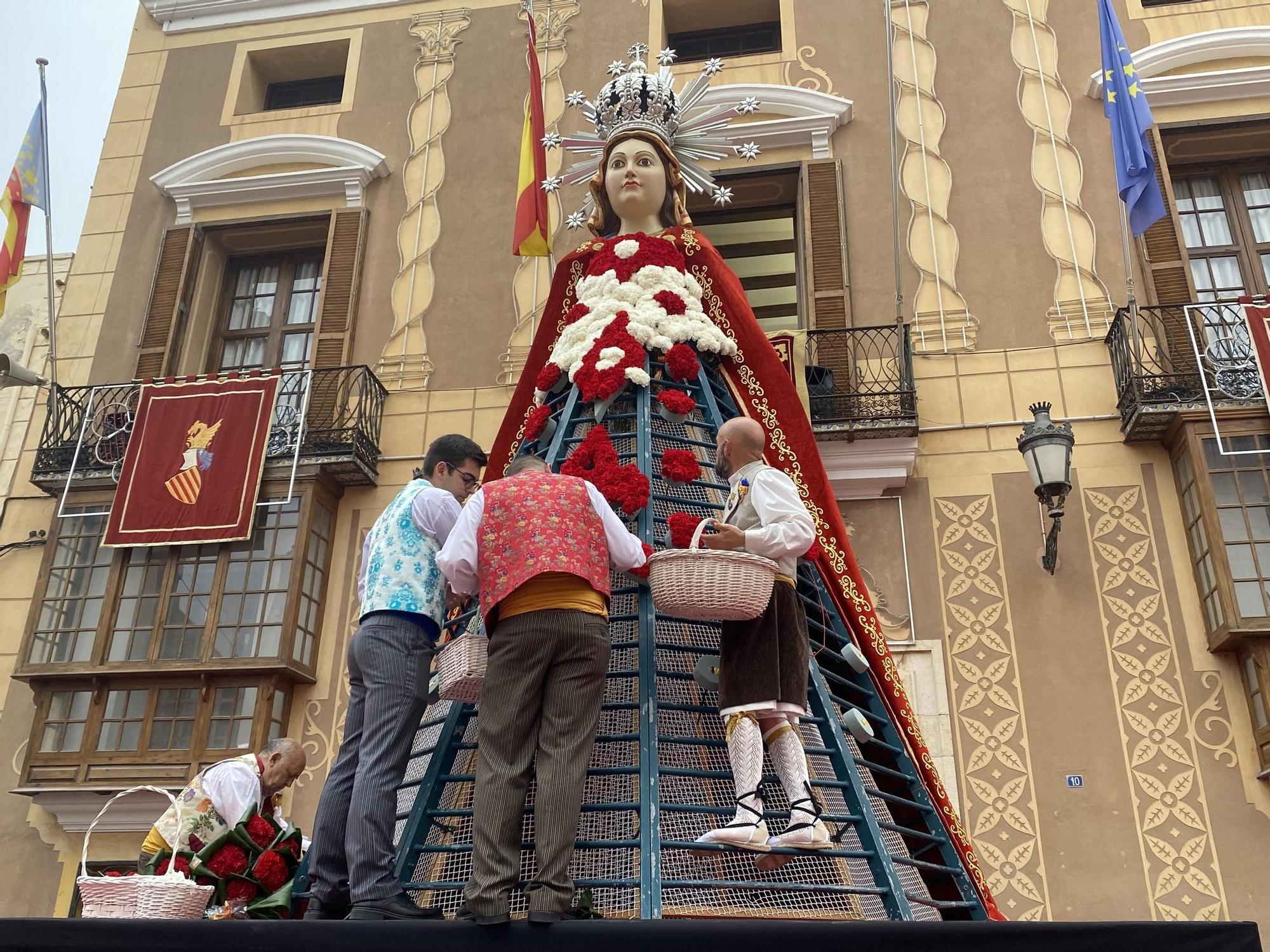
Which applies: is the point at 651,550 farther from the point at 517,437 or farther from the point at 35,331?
the point at 35,331

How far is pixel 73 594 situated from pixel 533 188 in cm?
480

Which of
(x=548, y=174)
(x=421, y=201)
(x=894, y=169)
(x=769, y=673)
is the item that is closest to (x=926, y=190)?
(x=894, y=169)

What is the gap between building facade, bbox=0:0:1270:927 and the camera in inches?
290

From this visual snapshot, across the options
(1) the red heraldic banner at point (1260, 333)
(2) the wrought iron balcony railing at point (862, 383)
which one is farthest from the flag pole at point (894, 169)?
(1) the red heraldic banner at point (1260, 333)

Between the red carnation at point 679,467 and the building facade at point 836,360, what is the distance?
3.86 metres

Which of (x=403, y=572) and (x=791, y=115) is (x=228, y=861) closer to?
(x=403, y=572)

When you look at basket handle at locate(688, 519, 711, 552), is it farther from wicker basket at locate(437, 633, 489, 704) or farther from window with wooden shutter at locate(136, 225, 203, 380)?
window with wooden shutter at locate(136, 225, 203, 380)

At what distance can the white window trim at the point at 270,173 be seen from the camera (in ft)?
33.4

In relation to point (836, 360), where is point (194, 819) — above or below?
below

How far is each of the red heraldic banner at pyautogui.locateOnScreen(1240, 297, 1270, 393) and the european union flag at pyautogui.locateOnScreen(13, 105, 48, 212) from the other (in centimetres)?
949

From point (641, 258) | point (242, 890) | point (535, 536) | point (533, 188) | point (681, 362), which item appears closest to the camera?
point (535, 536)

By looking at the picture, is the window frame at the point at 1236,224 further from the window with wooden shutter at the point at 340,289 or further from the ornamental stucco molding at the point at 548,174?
the window with wooden shutter at the point at 340,289

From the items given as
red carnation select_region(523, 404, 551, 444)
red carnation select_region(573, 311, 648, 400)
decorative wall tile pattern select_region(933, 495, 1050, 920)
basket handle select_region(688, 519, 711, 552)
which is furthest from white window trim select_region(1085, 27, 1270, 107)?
basket handle select_region(688, 519, 711, 552)

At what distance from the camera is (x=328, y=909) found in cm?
357
